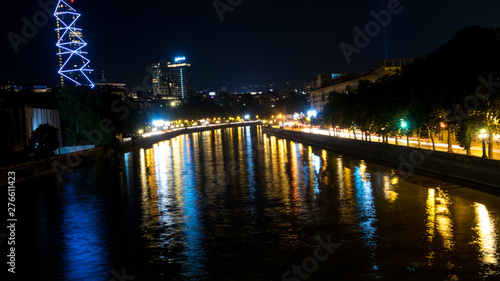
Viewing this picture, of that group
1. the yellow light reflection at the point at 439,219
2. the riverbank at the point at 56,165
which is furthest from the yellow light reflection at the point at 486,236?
the riverbank at the point at 56,165

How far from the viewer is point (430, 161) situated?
85.4ft

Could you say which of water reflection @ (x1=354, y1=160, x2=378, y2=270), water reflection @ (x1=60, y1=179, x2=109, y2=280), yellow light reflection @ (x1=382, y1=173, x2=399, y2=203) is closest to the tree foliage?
yellow light reflection @ (x1=382, y1=173, x2=399, y2=203)

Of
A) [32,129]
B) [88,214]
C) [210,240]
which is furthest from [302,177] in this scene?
[32,129]

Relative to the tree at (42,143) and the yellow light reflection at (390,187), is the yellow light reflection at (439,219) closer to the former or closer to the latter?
the yellow light reflection at (390,187)

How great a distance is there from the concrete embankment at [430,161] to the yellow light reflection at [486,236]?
487 centimetres

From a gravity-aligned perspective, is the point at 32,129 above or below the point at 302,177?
above

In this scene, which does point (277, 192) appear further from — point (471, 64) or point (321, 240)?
point (471, 64)

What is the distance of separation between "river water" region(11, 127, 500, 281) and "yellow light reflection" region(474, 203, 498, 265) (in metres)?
0.03

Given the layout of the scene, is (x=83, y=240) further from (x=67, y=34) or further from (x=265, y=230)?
(x=67, y=34)

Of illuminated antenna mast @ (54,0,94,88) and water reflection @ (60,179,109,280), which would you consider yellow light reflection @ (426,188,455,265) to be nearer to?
water reflection @ (60,179,109,280)

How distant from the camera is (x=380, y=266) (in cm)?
1021

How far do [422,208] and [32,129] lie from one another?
35.2m

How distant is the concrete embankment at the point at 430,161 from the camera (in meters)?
20.6

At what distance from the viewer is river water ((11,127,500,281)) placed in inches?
409
